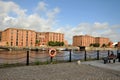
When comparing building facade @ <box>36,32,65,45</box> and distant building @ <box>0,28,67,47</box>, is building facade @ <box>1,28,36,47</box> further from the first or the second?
building facade @ <box>36,32,65,45</box>

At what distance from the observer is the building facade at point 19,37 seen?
160312 mm

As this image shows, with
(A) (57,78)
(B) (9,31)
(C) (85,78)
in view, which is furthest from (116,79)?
(B) (9,31)

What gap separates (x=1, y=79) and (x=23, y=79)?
1.01 meters

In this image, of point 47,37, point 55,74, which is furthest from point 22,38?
point 55,74

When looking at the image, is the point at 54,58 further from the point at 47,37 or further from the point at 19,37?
the point at 47,37

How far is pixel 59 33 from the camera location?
643ft

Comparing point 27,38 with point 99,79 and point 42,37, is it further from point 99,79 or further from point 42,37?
point 99,79

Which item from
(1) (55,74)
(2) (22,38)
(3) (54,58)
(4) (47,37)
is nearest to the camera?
(1) (55,74)

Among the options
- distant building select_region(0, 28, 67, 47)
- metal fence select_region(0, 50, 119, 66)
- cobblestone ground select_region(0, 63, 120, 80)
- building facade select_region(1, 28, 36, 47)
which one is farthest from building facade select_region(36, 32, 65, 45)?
cobblestone ground select_region(0, 63, 120, 80)

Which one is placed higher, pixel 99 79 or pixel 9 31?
pixel 9 31

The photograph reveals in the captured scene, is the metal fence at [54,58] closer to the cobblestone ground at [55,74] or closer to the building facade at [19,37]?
the cobblestone ground at [55,74]

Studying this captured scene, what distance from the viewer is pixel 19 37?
164750 mm

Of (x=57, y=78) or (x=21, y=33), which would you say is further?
(x=21, y=33)

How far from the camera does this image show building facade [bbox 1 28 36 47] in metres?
160
